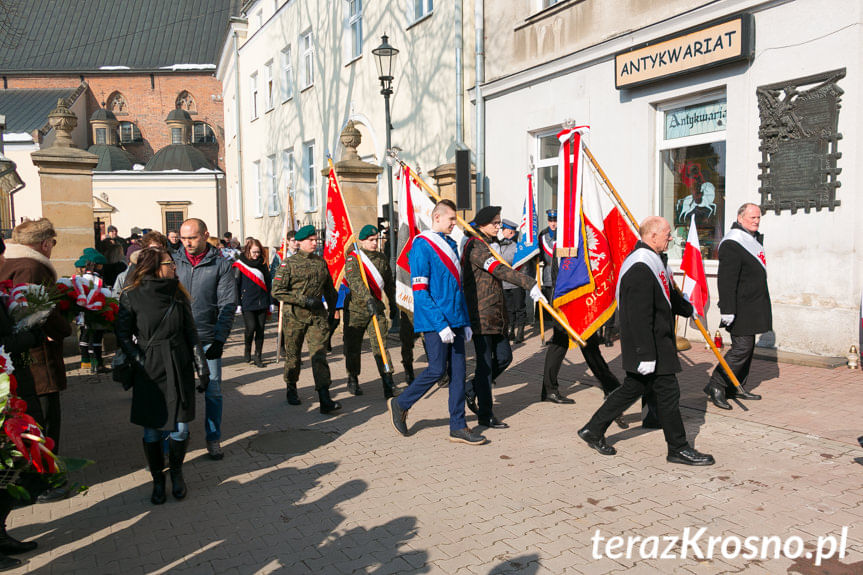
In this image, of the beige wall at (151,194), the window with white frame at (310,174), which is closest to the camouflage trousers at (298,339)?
the window with white frame at (310,174)

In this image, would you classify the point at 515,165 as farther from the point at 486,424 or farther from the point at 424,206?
the point at 486,424

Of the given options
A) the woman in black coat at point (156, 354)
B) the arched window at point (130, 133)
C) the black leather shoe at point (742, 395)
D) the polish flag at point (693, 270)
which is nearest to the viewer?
the woman in black coat at point (156, 354)

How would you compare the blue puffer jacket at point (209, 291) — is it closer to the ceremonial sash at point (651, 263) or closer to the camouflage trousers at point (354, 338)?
the camouflage trousers at point (354, 338)

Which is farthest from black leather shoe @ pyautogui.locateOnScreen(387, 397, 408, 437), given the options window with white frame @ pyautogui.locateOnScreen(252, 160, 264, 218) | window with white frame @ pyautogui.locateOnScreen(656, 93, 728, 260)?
window with white frame @ pyautogui.locateOnScreen(252, 160, 264, 218)

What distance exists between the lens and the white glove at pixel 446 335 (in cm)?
582

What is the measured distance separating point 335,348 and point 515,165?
535cm

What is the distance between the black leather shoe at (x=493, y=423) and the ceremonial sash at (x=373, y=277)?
238 centimetres

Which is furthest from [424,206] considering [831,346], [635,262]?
[831,346]

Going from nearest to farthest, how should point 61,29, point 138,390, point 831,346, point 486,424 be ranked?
1. point 138,390
2. point 486,424
3. point 831,346
4. point 61,29

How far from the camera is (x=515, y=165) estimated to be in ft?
46.6

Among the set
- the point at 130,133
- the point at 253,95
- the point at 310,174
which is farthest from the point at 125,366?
the point at 130,133

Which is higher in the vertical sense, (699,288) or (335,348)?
(699,288)

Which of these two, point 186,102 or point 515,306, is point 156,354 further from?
point 186,102

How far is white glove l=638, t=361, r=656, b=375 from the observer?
513cm
